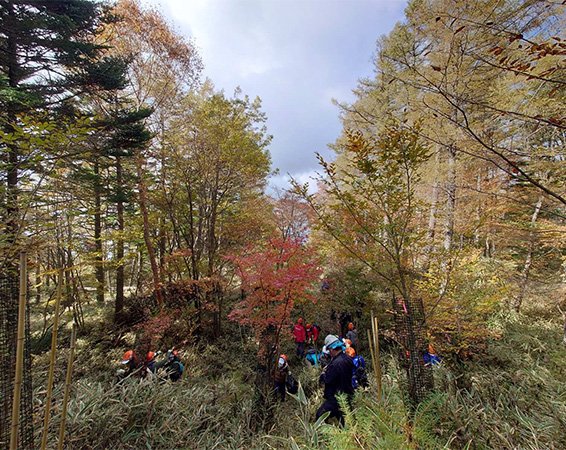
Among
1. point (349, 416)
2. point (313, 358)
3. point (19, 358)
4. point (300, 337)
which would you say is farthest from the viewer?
point (300, 337)

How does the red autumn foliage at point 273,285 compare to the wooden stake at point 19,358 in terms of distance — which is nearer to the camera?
the wooden stake at point 19,358

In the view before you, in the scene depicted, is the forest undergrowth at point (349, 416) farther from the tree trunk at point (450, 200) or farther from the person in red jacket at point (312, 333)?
the tree trunk at point (450, 200)

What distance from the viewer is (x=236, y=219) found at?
9516mm

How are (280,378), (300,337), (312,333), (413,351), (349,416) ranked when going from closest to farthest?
(349,416) → (413,351) → (280,378) → (300,337) → (312,333)

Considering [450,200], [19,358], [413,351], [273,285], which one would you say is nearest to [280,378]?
[273,285]

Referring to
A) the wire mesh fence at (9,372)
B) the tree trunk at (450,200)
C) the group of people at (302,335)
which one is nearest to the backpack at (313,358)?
the group of people at (302,335)

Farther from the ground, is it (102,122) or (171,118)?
(171,118)

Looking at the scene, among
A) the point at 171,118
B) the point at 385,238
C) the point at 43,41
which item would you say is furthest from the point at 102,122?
the point at 385,238

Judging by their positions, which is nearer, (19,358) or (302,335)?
(19,358)

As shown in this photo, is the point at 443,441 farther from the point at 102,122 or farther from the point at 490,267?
the point at 102,122

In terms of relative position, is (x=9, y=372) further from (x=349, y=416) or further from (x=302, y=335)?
(x=302, y=335)

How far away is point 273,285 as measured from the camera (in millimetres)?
5785

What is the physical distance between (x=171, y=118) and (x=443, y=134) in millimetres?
7678

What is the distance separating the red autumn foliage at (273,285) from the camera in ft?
18.8
